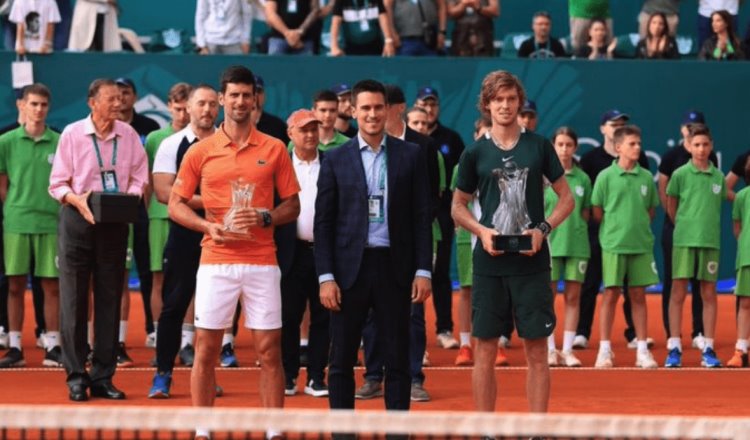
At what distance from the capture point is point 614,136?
42.5 feet

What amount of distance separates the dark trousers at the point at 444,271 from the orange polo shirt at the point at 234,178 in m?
4.11

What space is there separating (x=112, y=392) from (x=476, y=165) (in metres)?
3.22

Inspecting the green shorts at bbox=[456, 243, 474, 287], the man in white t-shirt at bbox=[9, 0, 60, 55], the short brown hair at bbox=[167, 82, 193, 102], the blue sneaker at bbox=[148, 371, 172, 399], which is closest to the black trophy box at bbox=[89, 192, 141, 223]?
the blue sneaker at bbox=[148, 371, 172, 399]

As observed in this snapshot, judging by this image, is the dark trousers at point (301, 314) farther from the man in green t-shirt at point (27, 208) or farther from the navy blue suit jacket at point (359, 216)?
the man in green t-shirt at point (27, 208)

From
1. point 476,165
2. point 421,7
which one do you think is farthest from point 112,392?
point 421,7

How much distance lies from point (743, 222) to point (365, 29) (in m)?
6.00

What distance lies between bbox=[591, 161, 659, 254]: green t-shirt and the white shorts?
4.62 metres

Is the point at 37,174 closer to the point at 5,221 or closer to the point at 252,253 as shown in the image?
the point at 5,221

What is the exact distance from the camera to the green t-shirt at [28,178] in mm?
12305

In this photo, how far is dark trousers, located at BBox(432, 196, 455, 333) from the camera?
1295 centimetres

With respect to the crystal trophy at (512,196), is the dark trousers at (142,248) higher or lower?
lower

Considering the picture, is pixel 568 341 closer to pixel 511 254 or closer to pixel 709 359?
pixel 709 359

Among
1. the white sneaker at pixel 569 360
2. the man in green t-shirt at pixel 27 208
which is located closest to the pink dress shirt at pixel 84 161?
the man in green t-shirt at pixel 27 208

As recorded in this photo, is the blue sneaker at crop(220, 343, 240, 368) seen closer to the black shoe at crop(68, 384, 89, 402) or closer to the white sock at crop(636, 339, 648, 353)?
the black shoe at crop(68, 384, 89, 402)
